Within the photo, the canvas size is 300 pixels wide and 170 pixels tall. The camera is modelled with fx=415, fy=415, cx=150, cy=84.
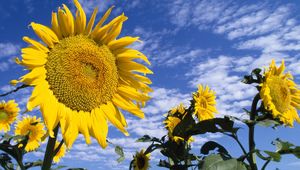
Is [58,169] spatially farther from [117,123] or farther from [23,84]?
[23,84]

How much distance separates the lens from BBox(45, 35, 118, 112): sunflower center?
3.75 metres

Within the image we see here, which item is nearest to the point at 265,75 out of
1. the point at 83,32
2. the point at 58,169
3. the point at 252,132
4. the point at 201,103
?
the point at 252,132

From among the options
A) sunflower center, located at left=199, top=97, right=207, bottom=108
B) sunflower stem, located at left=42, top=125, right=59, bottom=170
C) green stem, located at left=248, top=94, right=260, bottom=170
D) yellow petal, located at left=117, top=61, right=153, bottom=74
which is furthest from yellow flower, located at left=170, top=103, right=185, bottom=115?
sunflower stem, located at left=42, top=125, right=59, bottom=170

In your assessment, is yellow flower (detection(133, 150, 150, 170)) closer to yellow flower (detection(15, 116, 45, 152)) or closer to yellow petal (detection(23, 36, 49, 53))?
yellow flower (detection(15, 116, 45, 152))

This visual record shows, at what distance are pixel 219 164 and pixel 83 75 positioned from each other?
5.02 ft

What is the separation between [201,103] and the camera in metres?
6.48

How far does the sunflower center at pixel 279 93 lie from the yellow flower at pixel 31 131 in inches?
179

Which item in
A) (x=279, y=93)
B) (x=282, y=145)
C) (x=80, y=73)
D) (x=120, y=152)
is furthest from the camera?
(x=279, y=93)

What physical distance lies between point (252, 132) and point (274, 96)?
774 mm

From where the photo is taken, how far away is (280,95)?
18.1ft

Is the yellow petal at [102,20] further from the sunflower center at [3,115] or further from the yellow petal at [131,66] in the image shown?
the sunflower center at [3,115]

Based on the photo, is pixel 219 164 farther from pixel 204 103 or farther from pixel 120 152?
pixel 204 103

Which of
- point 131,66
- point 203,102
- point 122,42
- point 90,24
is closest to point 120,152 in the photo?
point 131,66

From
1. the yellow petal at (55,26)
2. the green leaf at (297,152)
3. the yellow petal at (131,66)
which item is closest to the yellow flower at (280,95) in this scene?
the green leaf at (297,152)
